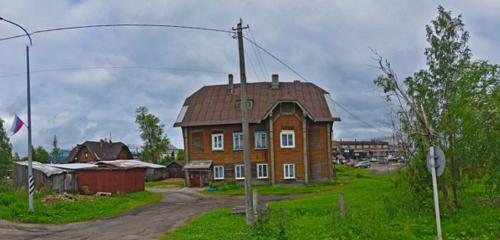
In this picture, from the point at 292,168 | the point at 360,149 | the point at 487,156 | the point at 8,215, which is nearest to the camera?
the point at 487,156

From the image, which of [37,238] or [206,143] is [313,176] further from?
[37,238]

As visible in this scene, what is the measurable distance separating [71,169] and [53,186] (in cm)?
251

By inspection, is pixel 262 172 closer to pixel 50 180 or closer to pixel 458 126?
pixel 50 180

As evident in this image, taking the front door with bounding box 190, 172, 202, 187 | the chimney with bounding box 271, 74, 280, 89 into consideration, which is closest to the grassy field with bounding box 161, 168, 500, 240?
the front door with bounding box 190, 172, 202, 187

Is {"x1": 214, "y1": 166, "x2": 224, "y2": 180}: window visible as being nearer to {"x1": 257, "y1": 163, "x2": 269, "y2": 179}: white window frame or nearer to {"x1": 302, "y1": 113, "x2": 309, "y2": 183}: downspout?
{"x1": 257, "y1": 163, "x2": 269, "y2": 179}: white window frame

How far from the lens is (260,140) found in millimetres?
47031

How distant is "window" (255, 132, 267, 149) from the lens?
46781mm

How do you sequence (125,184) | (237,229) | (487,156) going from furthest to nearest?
(125,184) < (237,229) < (487,156)

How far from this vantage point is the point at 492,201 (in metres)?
17.4

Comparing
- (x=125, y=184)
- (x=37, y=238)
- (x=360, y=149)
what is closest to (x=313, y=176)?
(x=125, y=184)

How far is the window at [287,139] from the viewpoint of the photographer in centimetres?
4600

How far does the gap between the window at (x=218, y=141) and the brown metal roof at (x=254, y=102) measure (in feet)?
4.23

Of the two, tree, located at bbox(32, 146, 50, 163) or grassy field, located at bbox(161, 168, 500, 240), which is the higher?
tree, located at bbox(32, 146, 50, 163)

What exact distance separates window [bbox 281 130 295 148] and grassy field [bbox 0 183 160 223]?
1626cm
